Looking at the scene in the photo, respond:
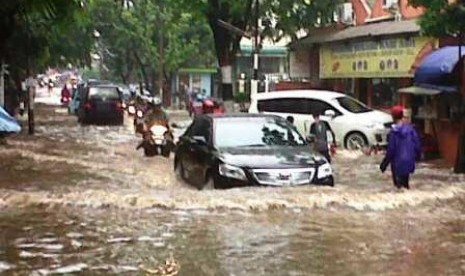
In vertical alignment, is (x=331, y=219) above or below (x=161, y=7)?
below

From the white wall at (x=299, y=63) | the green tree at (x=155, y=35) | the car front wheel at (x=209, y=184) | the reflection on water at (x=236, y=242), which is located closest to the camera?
the reflection on water at (x=236, y=242)

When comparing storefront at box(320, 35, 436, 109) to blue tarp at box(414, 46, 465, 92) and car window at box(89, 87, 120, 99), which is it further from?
car window at box(89, 87, 120, 99)

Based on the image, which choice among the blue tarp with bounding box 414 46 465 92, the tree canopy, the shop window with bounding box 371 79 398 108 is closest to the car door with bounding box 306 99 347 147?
the blue tarp with bounding box 414 46 465 92

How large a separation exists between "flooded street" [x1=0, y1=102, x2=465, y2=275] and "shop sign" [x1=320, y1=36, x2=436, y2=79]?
964cm

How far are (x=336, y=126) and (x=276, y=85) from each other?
1450 cm

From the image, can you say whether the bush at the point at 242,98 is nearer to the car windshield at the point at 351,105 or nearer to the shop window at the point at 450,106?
the car windshield at the point at 351,105

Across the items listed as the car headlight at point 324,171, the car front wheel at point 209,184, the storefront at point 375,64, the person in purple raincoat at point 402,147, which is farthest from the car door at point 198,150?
the storefront at point 375,64

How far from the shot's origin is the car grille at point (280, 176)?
1402 centimetres

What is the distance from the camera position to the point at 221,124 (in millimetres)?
15953

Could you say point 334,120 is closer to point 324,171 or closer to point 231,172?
point 324,171

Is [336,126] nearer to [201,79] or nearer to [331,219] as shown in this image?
[331,219]

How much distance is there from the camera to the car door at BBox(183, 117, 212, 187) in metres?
15.5

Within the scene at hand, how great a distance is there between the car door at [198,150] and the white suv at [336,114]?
361 inches

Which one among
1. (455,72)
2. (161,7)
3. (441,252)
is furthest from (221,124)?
(161,7)
